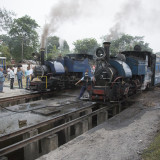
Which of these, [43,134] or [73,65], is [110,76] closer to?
[43,134]

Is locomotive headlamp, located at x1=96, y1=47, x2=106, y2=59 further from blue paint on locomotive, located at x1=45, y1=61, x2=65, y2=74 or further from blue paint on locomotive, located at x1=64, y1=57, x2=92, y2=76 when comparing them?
blue paint on locomotive, located at x1=64, y1=57, x2=92, y2=76

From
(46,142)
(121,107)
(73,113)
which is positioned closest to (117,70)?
(121,107)

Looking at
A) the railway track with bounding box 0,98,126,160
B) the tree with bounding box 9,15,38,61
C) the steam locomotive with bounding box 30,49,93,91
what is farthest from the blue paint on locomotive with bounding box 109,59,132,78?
the tree with bounding box 9,15,38,61

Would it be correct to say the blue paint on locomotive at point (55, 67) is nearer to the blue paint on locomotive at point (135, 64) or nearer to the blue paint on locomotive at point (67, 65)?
the blue paint on locomotive at point (67, 65)

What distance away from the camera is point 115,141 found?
4.50 meters

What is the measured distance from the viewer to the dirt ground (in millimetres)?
3820

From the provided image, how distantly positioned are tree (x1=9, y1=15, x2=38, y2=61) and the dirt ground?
92.7 feet

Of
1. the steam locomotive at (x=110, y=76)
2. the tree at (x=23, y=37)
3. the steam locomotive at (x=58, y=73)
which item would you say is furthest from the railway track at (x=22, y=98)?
the tree at (x=23, y=37)

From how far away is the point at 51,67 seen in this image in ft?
37.9

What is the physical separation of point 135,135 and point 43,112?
3.56 m

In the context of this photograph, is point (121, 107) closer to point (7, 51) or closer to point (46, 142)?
point (46, 142)

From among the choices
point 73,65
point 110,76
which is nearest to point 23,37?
point 73,65

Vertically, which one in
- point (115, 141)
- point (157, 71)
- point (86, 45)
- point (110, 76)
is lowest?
point (115, 141)

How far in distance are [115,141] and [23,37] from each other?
30.5 metres
